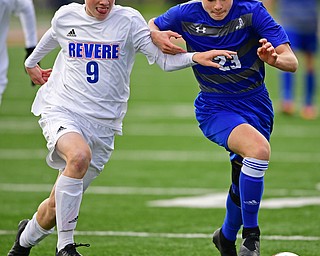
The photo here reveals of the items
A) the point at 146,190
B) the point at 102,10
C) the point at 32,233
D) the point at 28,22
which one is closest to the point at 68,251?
the point at 32,233

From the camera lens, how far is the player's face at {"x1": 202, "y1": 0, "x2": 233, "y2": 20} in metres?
7.52

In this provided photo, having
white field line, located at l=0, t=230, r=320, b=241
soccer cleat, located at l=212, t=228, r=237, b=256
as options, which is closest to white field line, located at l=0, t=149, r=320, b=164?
white field line, located at l=0, t=230, r=320, b=241

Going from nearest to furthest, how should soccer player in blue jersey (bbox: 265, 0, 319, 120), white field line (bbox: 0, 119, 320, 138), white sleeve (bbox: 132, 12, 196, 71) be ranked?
1. white sleeve (bbox: 132, 12, 196, 71)
2. white field line (bbox: 0, 119, 320, 138)
3. soccer player in blue jersey (bbox: 265, 0, 319, 120)

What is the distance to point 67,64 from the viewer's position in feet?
24.8

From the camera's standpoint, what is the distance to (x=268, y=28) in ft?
24.5

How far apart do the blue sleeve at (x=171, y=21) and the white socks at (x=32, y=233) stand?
1.76 meters

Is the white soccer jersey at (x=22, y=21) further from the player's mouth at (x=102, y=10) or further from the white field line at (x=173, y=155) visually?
the white field line at (x=173, y=155)

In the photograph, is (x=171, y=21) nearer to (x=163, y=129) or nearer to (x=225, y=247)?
(x=225, y=247)

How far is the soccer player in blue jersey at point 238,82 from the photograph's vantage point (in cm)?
730

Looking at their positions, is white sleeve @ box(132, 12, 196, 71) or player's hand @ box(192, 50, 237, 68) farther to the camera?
white sleeve @ box(132, 12, 196, 71)

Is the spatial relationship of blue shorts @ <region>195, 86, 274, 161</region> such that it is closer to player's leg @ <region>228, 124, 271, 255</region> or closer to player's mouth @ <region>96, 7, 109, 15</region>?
player's leg @ <region>228, 124, 271, 255</region>

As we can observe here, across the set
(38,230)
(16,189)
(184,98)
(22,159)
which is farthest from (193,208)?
(184,98)

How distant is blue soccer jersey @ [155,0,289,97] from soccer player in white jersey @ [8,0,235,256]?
33 cm

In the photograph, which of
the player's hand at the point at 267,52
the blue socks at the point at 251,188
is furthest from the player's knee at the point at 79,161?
the player's hand at the point at 267,52
